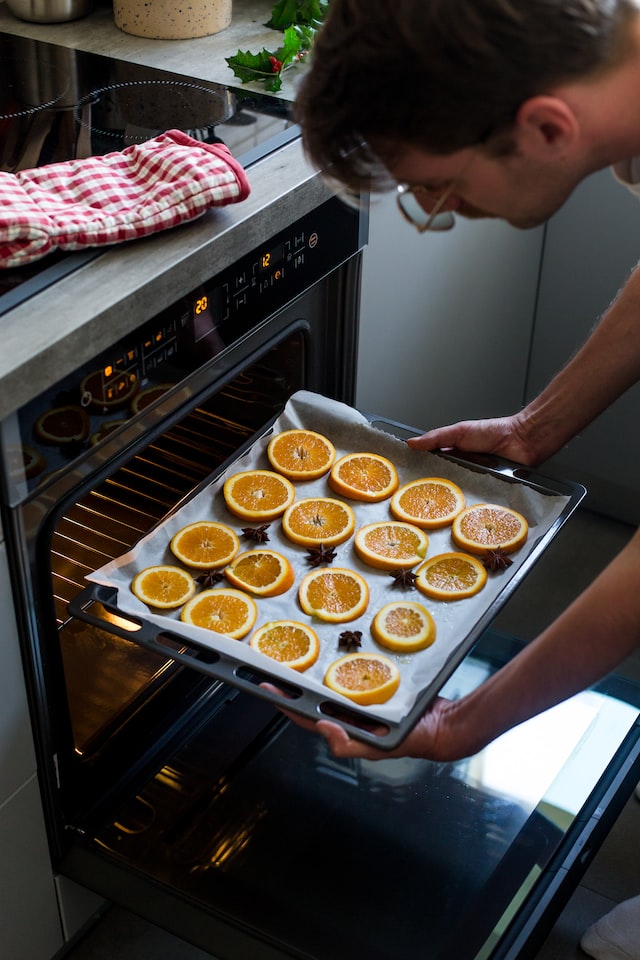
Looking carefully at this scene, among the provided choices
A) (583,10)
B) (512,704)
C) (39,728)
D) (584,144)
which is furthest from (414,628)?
(583,10)

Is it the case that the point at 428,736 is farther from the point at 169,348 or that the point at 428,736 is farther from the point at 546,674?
the point at 169,348

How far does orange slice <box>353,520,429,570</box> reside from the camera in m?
1.42

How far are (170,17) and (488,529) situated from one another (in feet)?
3.08

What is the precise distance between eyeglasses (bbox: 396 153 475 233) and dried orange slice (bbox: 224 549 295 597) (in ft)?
1.53

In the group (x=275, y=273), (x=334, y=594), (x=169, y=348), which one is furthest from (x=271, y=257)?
(x=334, y=594)

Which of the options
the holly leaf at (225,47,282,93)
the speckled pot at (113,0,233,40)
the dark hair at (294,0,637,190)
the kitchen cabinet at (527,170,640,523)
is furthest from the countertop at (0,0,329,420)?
the kitchen cabinet at (527,170,640,523)

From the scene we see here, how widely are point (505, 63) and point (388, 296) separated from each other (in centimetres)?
89

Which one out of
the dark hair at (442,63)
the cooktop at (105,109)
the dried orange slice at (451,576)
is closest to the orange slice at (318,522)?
the dried orange slice at (451,576)

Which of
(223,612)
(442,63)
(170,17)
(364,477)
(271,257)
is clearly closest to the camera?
(442,63)

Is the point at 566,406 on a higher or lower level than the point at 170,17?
lower

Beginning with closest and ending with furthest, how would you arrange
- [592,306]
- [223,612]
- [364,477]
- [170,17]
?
1. [223,612]
2. [364,477]
3. [170,17]
4. [592,306]

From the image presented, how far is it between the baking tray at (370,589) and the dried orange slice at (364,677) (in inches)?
0.6

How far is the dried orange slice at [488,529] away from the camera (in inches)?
55.9

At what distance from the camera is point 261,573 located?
4.56 ft
